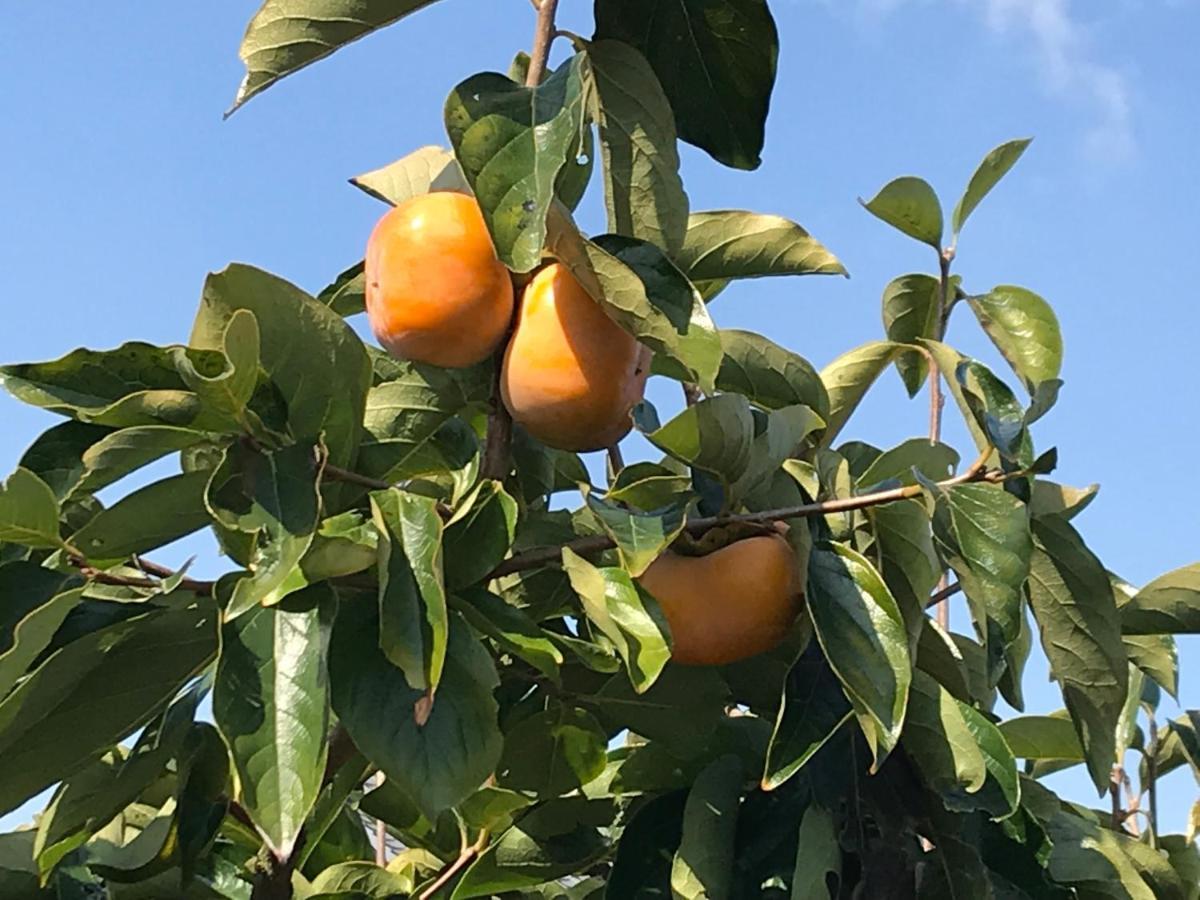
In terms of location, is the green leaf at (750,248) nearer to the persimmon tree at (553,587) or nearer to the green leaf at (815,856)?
the persimmon tree at (553,587)

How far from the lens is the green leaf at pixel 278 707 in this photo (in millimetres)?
867

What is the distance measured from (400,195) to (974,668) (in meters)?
0.68

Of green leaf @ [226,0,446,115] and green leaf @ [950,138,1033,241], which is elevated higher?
green leaf @ [950,138,1033,241]

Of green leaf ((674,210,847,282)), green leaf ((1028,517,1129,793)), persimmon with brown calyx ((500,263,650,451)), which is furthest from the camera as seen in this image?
green leaf ((674,210,847,282))

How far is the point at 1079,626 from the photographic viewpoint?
1221 mm

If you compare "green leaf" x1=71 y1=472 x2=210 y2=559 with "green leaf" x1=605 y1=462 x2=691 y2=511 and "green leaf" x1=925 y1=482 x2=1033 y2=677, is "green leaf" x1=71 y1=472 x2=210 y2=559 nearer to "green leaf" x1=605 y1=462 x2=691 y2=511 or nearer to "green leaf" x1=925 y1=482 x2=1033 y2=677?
"green leaf" x1=605 y1=462 x2=691 y2=511

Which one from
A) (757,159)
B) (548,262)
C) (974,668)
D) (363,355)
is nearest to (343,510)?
(363,355)

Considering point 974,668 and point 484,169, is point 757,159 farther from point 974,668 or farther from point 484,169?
point 974,668

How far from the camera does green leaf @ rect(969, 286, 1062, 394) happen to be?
1.41 meters

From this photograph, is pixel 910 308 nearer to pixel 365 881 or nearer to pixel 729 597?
pixel 729 597

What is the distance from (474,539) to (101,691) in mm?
288

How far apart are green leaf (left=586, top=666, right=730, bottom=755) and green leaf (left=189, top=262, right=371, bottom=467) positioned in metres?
0.33

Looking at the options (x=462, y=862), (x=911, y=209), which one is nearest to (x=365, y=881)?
(x=462, y=862)

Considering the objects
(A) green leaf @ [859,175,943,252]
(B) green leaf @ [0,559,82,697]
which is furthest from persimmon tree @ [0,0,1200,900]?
(A) green leaf @ [859,175,943,252]
